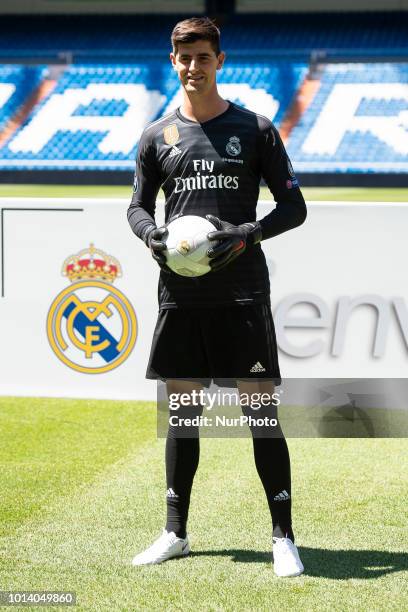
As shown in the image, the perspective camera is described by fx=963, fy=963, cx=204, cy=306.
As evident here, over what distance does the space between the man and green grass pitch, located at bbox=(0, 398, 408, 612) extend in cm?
15

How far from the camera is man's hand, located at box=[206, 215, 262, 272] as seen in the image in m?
3.01

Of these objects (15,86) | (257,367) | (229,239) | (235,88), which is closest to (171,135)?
(229,239)

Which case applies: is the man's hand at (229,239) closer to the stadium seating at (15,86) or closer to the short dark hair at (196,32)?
the short dark hair at (196,32)

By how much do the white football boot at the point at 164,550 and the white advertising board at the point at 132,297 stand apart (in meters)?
2.32

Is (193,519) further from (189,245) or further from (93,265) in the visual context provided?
(93,265)

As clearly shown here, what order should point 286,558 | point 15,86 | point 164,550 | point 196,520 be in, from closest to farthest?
point 286,558, point 164,550, point 196,520, point 15,86

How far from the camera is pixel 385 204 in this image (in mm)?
5430

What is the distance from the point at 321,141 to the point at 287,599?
1234cm

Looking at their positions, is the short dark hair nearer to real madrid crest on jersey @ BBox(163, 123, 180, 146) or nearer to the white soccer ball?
real madrid crest on jersey @ BBox(163, 123, 180, 146)

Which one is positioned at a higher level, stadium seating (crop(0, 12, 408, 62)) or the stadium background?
stadium seating (crop(0, 12, 408, 62))

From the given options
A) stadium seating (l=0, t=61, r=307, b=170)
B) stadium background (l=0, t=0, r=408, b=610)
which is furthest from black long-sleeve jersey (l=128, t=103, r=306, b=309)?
stadium seating (l=0, t=61, r=307, b=170)

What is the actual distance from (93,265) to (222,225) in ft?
8.89

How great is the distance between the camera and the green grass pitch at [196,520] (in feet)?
9.87

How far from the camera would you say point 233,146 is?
10.4 ft
